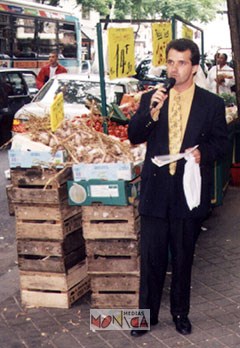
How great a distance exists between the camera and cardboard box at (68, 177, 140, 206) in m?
4.45

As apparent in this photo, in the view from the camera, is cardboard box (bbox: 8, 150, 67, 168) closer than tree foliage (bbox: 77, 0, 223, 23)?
Yes

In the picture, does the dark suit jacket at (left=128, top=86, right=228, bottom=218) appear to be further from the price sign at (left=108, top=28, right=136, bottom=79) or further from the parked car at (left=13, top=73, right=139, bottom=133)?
the parked car at (left=13, top=73, right=139, bottom=133)

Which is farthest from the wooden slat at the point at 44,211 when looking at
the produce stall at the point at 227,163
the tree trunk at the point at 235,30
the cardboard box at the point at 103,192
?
the tree trunk at the point at 235,30

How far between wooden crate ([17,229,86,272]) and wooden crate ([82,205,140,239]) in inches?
9.9

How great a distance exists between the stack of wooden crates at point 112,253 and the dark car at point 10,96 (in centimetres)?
911

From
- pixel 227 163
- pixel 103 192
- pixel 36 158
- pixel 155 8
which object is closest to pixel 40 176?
pixel 36 158

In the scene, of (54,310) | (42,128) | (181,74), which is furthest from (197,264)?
(181,74)

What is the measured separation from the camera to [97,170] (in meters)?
4.51

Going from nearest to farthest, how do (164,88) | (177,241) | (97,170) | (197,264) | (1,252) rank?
(164,88) < (177,241) < (97,170) < (197,264) < (1,252)

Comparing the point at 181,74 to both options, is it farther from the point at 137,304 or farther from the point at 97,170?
the point at 137,304

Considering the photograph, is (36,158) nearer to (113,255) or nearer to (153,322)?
(113,255)

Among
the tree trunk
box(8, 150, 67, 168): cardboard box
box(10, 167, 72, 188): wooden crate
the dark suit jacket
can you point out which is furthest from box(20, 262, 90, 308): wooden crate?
the tree trunk

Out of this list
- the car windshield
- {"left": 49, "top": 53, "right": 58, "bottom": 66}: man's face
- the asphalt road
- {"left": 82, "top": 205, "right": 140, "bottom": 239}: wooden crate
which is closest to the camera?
{"left": 82, "top": 205, "right": 140, "bottom": 239}: wooden crate

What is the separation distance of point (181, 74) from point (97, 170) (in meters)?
1.10
